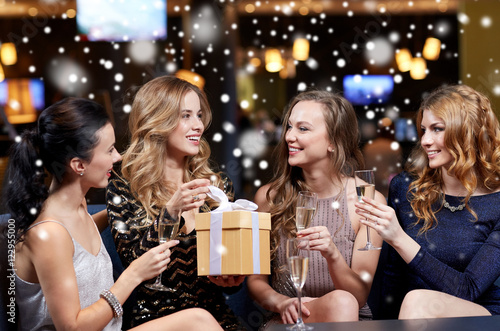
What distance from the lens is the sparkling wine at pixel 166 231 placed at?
5.90 feet

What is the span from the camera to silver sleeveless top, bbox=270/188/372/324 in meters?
2.29

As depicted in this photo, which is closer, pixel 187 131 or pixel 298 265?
pixel 298 265

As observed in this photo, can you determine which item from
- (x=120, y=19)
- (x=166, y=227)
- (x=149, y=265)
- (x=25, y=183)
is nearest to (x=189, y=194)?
(x=166, y=227)

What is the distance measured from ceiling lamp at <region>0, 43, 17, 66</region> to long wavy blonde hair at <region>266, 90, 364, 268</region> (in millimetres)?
4894

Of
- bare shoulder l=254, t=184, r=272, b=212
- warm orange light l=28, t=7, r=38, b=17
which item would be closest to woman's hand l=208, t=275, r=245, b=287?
bare shoulder l=254, t=184, r=272, b=212

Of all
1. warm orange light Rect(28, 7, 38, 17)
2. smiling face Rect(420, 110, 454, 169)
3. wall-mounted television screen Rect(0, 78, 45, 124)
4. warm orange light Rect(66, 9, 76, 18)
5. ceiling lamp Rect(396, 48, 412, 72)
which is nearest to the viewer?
smiling face Rect(420, 110, 454, 169)

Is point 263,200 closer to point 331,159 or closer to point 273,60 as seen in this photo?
point 331,159

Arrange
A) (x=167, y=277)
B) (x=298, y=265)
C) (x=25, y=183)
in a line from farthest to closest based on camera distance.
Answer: (x=167, y=277) → (x=25, y=183) → (x=298, y=265)

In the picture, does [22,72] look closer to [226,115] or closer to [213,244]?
[226,115]

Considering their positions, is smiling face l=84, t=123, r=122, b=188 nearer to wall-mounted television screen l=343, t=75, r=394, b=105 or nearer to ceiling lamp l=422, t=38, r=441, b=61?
wall-mounted television screen l=343, t=75, r=394, b=105

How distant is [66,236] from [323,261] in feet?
3.43

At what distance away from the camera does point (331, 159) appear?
2.42 metres

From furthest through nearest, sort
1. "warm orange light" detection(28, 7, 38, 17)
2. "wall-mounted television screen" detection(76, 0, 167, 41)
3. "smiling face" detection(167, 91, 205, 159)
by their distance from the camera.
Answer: "warm orange light" detection(28, 7, 38, 17) < "wall-mounted television screen" detection(76, 0, 167, 41) < "smiling face" detection(167, 91, 205, 159)

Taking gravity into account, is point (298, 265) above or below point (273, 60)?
below
